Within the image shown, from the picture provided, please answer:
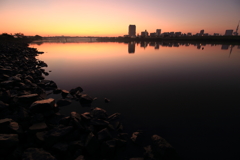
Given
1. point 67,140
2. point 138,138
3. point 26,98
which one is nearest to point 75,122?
point 67,140

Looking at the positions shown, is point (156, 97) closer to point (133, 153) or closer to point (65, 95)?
point (133, 153)

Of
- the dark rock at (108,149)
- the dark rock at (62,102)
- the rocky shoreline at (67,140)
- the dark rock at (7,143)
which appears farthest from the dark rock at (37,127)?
the dark rock at (62,102)

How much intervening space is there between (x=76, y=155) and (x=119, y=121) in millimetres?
2830

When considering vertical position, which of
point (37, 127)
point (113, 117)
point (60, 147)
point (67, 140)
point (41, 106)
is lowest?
point (113, 117)

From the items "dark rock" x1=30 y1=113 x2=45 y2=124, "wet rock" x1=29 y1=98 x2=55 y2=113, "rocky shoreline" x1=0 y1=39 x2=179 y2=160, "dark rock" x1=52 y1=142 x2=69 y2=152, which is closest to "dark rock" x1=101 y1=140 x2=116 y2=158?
Result: "rocky shoreline" x1=0 y1=39 x2=179 y2=160

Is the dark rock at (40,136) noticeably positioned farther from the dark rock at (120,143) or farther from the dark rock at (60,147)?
the dark rock at (120,143)

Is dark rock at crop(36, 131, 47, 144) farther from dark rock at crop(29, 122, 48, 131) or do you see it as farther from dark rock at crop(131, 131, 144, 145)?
dark rock at crop(131, 131, 144, 145)

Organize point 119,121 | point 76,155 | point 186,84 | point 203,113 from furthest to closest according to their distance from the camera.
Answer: point 186,84, point 203,113, point 119,121, point 76,155

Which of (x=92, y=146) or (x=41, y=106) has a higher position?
(x=41, y=106)

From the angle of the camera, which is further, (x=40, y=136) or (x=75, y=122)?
(x=75, y=122)

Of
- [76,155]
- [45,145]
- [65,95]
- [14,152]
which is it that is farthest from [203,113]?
[65,95]

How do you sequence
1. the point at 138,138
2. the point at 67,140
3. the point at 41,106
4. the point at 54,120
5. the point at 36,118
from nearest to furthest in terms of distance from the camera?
1. the point at 67,140
2. the point at 138,138
3. the point at 36,118
4. the point at 41,106
5. the point at 54,120

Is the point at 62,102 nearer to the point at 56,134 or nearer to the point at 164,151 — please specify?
the point at 56,134

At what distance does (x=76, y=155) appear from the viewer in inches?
165
